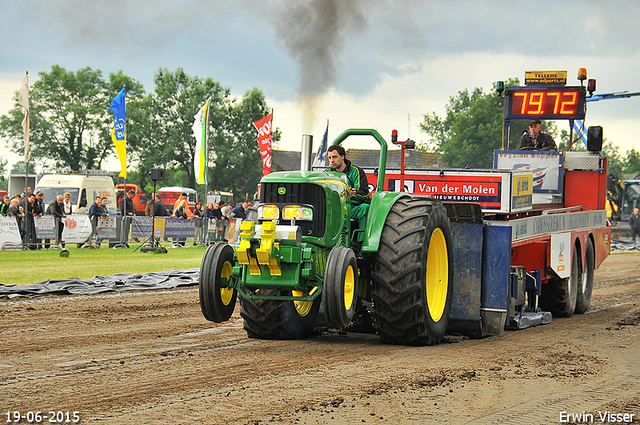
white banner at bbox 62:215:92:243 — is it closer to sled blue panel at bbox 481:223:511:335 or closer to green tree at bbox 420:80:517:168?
sled blue panel at bbox 481:223:511:335

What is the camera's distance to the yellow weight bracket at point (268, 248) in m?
6.62

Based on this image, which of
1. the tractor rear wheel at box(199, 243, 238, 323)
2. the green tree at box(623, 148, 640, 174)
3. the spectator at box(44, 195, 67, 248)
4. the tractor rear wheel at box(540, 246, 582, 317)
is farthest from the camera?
the green tree at box(623, 148, 640, 174)

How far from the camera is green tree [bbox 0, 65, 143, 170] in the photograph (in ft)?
212

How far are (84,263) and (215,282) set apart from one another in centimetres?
1118

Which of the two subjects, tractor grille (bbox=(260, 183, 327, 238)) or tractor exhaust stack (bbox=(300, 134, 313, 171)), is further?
tractor exhaust stack (bbox=(300, 134, 313, 171))

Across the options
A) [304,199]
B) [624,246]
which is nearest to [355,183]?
[304,199]

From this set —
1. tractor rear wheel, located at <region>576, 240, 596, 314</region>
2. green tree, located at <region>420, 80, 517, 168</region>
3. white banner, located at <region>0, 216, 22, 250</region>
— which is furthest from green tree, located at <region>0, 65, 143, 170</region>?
tractor rear wheel, located at <region>576, 240, 596, 314</region>

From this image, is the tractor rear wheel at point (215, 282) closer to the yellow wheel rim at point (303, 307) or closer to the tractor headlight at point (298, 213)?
the tractor headlight at point (298, 213)

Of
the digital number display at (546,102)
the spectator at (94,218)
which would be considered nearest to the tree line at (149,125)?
the spectator at (94,218)

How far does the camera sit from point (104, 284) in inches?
507

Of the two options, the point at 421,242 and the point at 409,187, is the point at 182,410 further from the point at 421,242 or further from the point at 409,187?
the point at 409,187

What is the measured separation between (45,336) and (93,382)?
2.61 meters

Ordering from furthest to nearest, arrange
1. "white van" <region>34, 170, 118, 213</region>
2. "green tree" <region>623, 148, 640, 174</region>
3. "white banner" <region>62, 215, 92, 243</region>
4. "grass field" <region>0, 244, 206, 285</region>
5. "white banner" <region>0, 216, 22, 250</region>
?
1. "green tree" <region>623, 148, 640, 174</region>
2. "white van" <region>34, 170, 118, 213</region>
3. "white banner" <region>62, 215, 92, 243</region>
4. "white banner" <region>0, 216, 22, 250</region>
5. "grass field" <region>0, 244, 206, 285</region>

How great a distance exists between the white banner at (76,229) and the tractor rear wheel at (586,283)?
14.8m
